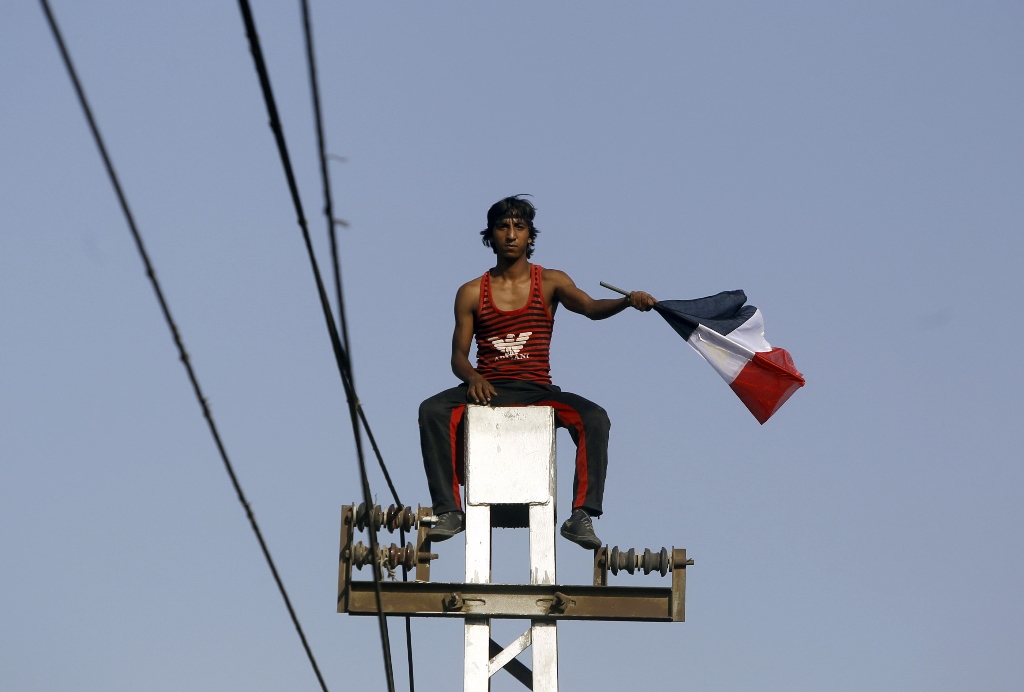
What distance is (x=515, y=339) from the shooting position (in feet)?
28.4

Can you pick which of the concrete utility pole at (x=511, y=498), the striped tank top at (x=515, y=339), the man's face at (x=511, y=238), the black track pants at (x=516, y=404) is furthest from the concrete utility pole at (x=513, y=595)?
the man's face at (x=511, y=238)

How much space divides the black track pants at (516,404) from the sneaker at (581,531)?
72 millimetres

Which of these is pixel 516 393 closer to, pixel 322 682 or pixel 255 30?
pixel 322 682

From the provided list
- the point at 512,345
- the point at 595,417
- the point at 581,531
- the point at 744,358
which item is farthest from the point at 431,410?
the point at 744,358

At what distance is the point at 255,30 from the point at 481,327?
462 cm

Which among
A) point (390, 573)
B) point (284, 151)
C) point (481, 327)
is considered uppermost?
point (481, 327)

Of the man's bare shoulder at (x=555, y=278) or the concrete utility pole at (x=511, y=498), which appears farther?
the man's bare shoulder at (x=555, y=278)

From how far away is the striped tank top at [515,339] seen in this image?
8.55m

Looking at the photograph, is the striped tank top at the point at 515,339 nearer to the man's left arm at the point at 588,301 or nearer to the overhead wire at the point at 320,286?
the man's left arm at the point at 588,301

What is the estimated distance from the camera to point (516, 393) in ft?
27.5

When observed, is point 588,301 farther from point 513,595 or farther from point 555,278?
point 513,595

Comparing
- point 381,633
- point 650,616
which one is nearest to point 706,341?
point 650,616

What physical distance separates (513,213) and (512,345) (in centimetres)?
90

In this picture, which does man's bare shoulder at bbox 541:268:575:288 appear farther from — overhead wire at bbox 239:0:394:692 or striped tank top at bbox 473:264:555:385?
overhead wire at bbox 239:0:394:692
